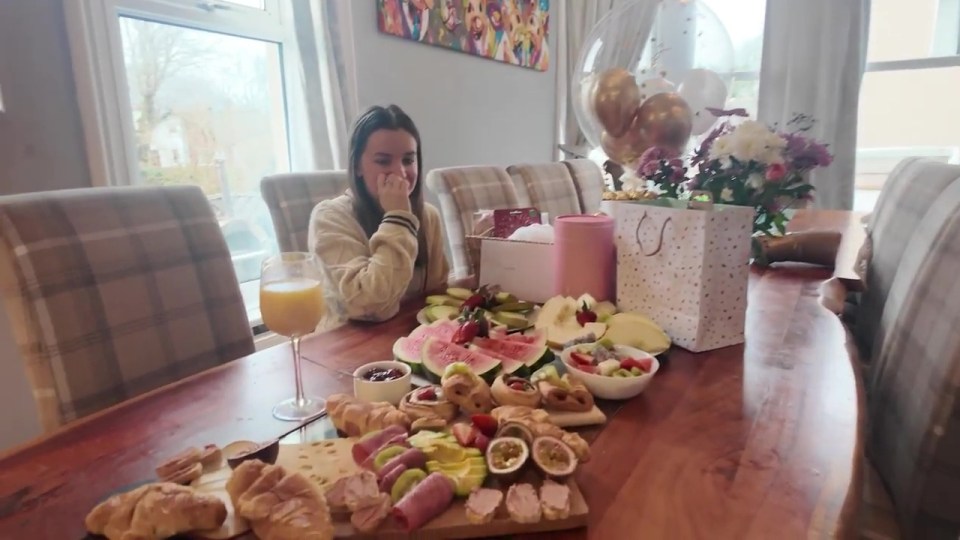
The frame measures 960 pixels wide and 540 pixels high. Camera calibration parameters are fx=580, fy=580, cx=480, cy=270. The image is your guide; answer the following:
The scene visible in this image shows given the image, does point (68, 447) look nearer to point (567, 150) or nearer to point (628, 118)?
point (628, 118)

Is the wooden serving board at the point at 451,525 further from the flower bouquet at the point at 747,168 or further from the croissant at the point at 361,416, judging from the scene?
the flower bouquet at the point at 747,168

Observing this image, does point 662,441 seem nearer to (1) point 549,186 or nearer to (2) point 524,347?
(2) point 524,347

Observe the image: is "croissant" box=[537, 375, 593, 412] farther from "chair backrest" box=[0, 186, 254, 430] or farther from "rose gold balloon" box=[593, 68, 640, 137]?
"rose gold balloon" box=[593, 68, 640, 137]

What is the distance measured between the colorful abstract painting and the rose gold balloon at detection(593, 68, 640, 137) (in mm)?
1265

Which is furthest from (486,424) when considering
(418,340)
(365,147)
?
(365,147)

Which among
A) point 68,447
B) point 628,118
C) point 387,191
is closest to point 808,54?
point 628,118

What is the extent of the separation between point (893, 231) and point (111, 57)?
2262 mm

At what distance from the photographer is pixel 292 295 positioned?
81cm

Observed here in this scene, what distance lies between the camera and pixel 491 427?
24.5 inches

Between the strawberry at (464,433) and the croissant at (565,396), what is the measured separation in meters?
0.12

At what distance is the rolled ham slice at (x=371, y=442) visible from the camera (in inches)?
23.3

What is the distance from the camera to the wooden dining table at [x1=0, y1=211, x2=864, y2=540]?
20.7 inches

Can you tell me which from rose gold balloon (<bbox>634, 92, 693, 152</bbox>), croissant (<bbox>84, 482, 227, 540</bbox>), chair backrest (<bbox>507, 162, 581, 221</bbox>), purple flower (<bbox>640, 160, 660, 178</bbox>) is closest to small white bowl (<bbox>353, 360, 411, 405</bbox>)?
croissant (<bbox>84, 482, 227, 540</bbox>)

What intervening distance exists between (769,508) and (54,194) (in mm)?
1093
